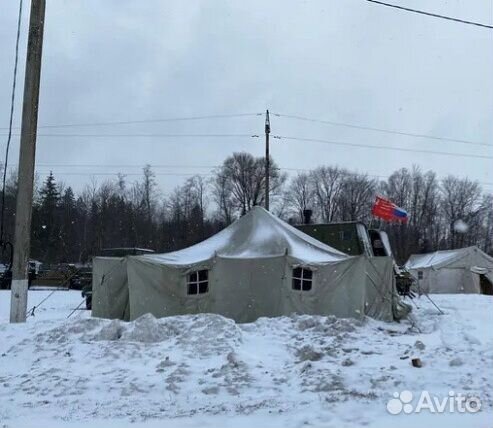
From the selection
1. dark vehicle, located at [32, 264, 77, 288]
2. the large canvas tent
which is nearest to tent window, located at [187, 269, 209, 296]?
the large canvas tent

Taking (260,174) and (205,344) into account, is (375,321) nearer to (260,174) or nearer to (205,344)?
(205,344)

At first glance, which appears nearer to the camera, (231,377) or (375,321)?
(231,377)

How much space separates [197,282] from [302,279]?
116 inches

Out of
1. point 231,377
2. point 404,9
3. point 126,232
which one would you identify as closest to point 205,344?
point 231,377

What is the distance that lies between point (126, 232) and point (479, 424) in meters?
78.5

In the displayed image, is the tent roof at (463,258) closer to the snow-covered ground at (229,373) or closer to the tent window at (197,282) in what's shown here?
the tent window at (197,282)

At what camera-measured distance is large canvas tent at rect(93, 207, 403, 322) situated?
1544 cm

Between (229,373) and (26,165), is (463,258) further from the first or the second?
(229,373)

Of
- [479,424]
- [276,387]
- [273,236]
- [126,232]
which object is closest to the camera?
[479,424]

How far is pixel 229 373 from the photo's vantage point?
835 cm

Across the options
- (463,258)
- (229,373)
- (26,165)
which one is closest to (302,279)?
(229,373)

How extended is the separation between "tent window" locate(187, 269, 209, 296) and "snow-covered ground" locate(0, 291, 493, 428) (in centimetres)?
352

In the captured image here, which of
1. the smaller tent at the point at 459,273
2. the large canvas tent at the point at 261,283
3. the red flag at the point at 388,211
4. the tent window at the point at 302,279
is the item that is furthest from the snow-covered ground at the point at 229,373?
the smaller tent at the point at 459,273

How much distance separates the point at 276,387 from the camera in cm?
772
